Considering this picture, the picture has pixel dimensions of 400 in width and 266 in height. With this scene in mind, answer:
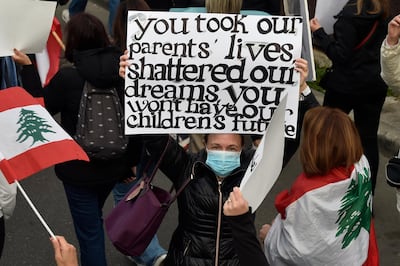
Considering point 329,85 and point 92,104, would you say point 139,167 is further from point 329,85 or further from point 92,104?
point 329,85

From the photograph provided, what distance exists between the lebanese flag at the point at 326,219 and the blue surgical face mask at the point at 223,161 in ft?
0.81

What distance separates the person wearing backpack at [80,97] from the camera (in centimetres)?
358

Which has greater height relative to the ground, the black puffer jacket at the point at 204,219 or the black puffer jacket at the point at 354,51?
the black puffer jacket at the point at 354,51

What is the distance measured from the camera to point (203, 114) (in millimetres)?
3242

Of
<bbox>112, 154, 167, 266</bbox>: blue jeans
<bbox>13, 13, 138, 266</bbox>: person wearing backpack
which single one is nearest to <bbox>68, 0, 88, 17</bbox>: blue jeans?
<bbox>112, 154, 167, 266</bbox>: blue jeans

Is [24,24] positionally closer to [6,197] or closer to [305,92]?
[6,197]

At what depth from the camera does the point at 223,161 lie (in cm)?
298

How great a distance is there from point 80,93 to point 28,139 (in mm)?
633

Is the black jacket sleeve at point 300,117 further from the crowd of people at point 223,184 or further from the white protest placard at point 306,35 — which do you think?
the white protest placard at point 306,35

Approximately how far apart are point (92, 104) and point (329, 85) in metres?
2.00

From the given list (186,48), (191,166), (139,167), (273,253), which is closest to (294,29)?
(186,48)

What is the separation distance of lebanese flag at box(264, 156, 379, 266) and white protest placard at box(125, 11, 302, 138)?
46cm

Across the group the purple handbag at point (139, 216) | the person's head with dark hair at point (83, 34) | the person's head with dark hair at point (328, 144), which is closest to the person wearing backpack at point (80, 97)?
the person's head with dark hair at point (83, 34)

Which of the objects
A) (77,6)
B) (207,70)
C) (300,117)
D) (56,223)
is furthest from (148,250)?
(77,6)
